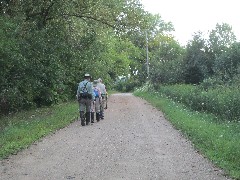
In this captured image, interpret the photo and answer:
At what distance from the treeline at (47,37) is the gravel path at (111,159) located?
4928 mm

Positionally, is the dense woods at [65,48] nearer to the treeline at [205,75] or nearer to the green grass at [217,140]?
the treeline at [205,75]

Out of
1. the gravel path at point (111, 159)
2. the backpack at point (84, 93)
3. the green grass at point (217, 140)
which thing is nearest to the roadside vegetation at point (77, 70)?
the green grass at point (217, 140)

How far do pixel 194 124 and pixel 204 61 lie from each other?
2141 centimetres

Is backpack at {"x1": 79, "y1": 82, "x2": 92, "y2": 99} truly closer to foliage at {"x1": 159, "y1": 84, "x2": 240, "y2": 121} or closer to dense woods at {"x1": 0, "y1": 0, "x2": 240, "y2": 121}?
dense woods at {"x1": 0, "y1": 0, "x2": 240, "y2": 121}

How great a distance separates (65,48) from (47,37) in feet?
6.34

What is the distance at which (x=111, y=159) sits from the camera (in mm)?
9375

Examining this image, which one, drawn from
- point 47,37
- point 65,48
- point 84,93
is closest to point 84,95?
point 84,93

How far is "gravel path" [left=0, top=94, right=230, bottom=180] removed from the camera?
Answer: 790cm

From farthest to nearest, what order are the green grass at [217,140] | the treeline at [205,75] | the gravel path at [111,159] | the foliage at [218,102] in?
the treeline at [205,75] → the foliage at [218,102] → the green grass at [217,140] → the gravel path at [111,159]

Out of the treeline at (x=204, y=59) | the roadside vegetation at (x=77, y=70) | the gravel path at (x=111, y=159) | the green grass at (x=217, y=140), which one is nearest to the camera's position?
the gravel path at (x=111, y=159)

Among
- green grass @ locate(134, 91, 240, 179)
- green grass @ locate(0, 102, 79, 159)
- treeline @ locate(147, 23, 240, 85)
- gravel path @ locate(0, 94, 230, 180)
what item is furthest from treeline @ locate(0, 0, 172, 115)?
treeline @ locate(147, 23, 240, 85)

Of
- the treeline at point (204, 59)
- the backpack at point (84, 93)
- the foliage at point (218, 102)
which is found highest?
the treeline at point (204, 59)

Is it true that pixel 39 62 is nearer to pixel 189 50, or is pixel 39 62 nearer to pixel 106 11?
pixel 106 11

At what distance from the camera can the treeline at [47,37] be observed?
1722 cm
